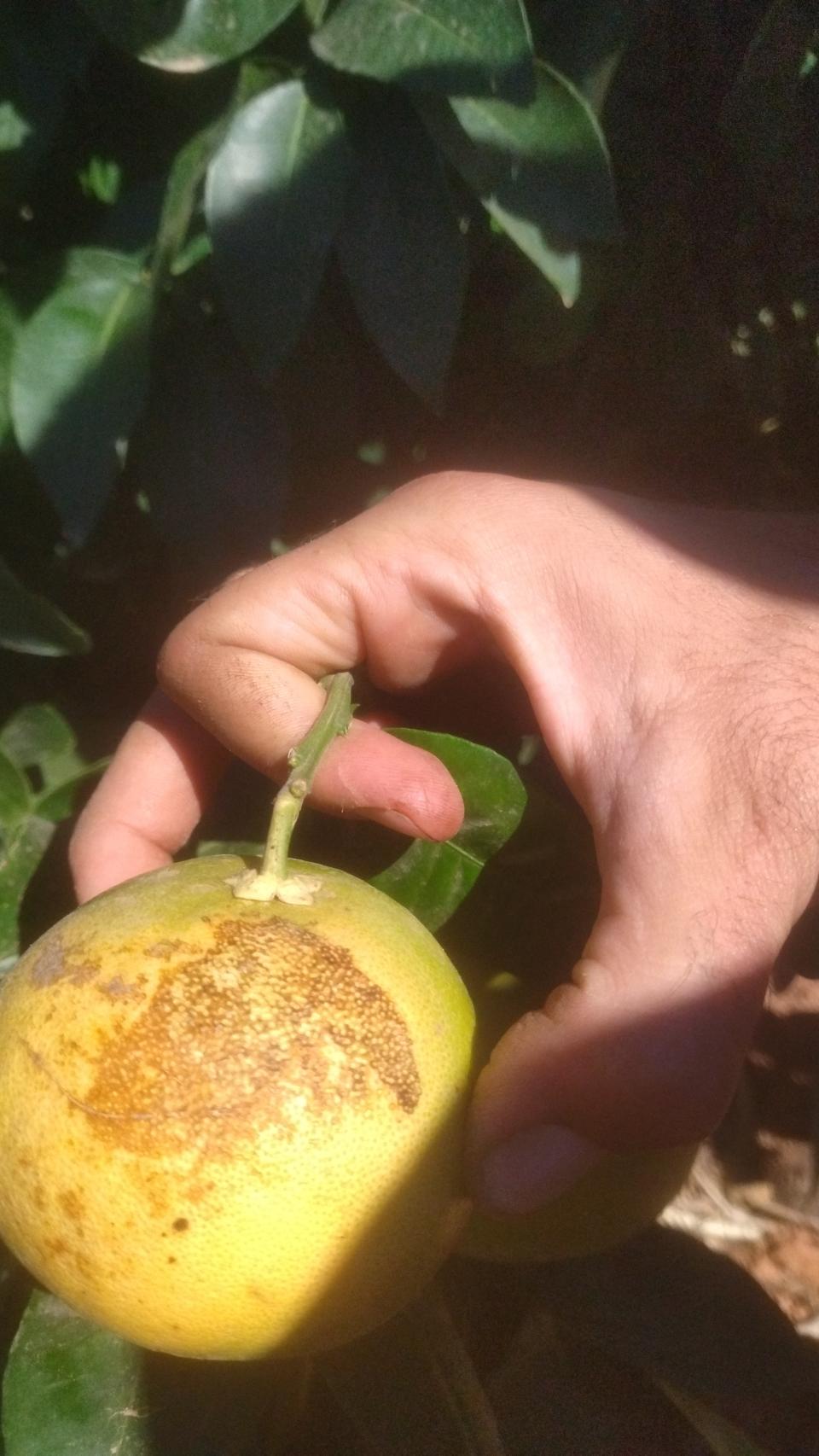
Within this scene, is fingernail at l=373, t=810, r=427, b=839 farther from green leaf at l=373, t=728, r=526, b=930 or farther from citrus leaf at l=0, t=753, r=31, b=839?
citrus leaf at l=0, t=753, r=31, b=839

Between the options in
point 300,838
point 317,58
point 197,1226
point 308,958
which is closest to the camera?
point 197,1226

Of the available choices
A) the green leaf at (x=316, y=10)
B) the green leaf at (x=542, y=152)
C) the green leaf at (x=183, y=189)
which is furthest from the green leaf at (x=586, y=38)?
the green leaf at (x=183, y=189)

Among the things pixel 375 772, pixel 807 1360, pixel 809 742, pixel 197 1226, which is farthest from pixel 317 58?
pixel 807 1360

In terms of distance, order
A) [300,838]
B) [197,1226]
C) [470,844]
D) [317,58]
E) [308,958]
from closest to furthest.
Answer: [197,1226] < [308,958] < [317,58] < [470,844] < [300,838]

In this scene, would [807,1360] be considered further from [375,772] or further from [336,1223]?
[375,772]

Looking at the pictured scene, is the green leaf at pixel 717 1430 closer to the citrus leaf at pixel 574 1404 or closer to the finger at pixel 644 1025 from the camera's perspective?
the citrus leaf at pixel 574 1404

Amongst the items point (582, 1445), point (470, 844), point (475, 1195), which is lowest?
point (582, 1445)

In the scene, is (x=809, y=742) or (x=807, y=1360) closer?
(x=809, y=742)
